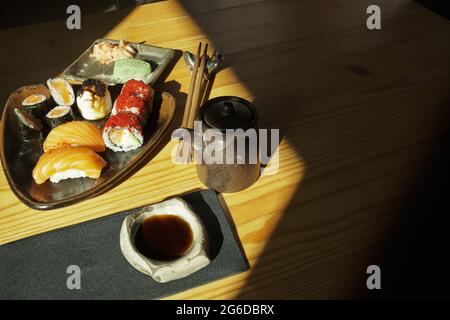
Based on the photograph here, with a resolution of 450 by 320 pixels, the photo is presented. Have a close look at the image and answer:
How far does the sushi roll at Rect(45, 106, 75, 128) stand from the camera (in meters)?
1.30

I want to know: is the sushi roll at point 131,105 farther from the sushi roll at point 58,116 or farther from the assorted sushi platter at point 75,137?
the sushi roll at point 58,116

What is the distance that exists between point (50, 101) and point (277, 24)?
4.06 ft

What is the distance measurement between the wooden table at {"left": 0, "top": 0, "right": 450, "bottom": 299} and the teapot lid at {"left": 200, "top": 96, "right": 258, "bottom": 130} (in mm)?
279

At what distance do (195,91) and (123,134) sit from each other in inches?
13.9

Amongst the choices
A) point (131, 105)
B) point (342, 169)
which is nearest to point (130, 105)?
point (131, 105)

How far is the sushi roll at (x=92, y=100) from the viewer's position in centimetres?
131

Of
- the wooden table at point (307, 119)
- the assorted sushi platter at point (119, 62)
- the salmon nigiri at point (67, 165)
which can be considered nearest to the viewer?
the wooden table at point (307, 119)

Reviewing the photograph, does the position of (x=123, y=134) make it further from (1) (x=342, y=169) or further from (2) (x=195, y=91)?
(1) (x=342, y=169)

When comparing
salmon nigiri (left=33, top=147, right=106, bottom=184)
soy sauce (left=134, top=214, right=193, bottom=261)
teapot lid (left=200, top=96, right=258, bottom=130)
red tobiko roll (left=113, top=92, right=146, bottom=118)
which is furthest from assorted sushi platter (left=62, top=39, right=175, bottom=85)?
soy sauce (left=134, top=214, right=193, bottom=261)

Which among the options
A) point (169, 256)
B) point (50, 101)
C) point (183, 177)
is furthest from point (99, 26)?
point (169, 256)

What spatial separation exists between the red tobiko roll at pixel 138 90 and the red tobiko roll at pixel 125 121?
0.35ft

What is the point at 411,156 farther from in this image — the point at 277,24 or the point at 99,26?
the point at 99,26

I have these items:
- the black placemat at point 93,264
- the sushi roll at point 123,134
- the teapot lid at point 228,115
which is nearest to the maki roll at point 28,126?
the sushi roll at point 123,134
